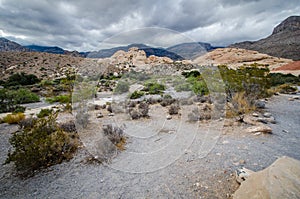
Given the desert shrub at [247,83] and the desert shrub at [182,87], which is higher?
the desert shrub at [247,83]

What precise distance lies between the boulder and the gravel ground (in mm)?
594

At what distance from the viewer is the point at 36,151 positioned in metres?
3.89

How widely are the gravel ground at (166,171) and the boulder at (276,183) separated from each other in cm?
59

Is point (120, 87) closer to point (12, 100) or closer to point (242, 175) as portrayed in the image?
point (242, 175)

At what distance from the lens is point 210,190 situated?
2.95m

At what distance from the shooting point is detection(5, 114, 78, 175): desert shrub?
3.78m

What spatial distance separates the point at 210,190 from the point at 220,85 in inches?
319

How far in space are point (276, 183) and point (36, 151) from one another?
463cm

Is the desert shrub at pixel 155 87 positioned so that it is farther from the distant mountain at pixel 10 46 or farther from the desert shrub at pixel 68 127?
the distant mountain at pixel 10 46

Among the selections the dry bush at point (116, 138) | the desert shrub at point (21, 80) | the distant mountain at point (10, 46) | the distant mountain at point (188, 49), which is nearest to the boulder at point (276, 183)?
the distant mountain at point (188, 49)

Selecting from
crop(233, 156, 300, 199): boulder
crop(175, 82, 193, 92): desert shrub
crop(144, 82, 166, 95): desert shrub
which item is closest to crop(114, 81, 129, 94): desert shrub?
crop(144, 82, 166, 95): desert shrub

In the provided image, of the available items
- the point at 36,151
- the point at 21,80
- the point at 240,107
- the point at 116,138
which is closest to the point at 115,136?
the point at 116,138

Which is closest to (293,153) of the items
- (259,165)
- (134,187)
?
(259,165)

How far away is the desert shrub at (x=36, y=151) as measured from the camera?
378cm
